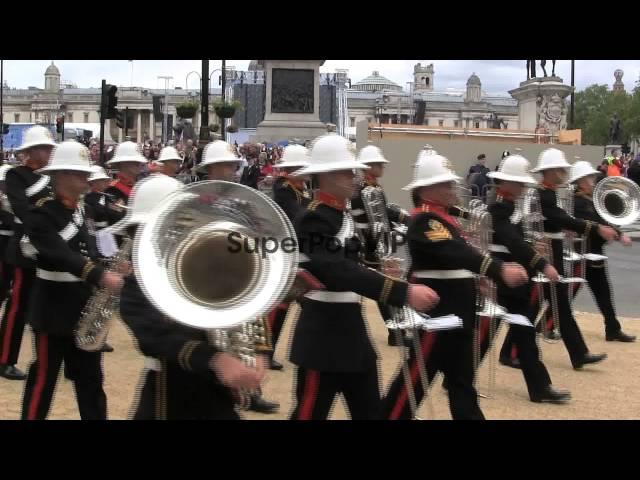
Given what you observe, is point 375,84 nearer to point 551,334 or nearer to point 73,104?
point 73,104

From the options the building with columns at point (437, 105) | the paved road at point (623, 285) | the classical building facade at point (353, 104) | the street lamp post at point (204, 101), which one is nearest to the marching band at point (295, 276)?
the paved road at point (623, 285)

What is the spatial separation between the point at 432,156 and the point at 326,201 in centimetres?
110

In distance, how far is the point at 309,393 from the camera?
165 inches

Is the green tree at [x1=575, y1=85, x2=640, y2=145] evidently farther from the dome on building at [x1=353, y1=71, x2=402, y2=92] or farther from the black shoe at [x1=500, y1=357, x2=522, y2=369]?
the black shoe at [x1=500, y1=357, x2=522, y2=369]

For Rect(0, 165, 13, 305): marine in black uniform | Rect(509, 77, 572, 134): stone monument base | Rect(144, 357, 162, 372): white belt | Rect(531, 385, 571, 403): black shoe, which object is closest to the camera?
Rect(144, 357, 162, 372): white belt

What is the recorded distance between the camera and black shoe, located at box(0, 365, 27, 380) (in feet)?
23.0

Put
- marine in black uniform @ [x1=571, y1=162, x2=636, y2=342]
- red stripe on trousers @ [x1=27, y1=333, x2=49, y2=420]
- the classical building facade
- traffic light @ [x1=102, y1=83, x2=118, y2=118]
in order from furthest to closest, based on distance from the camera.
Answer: the classical building facade, traffic light @ [x1=102, y1=83, x2=118, y2=118], marine in black uniform @ [x1=571, y1=162, x2=636, y2=342], red stripe on trousers @ [x1=27, y1=333, x2=49, y2=420]

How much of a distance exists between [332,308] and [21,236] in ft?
12.8

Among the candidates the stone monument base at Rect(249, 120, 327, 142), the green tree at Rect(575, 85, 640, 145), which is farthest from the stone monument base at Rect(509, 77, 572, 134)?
the green tree at Rect(575, 85, 640, 145)

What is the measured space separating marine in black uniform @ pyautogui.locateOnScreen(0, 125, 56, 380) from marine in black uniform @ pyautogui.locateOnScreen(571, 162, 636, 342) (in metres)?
4.89

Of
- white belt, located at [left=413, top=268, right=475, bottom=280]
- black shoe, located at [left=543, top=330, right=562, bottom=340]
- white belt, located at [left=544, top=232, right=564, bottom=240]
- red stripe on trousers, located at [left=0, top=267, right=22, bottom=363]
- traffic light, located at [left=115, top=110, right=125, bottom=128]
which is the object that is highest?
traffic light, located at [left=115, top=110, right=125, bottom=128]

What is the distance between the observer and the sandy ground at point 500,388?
620 centimetres

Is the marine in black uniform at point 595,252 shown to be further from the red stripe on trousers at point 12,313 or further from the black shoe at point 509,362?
the red stripe on trousers at point 12,313

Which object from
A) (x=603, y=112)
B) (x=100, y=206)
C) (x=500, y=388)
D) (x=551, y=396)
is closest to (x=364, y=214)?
(x=500, y=388)
